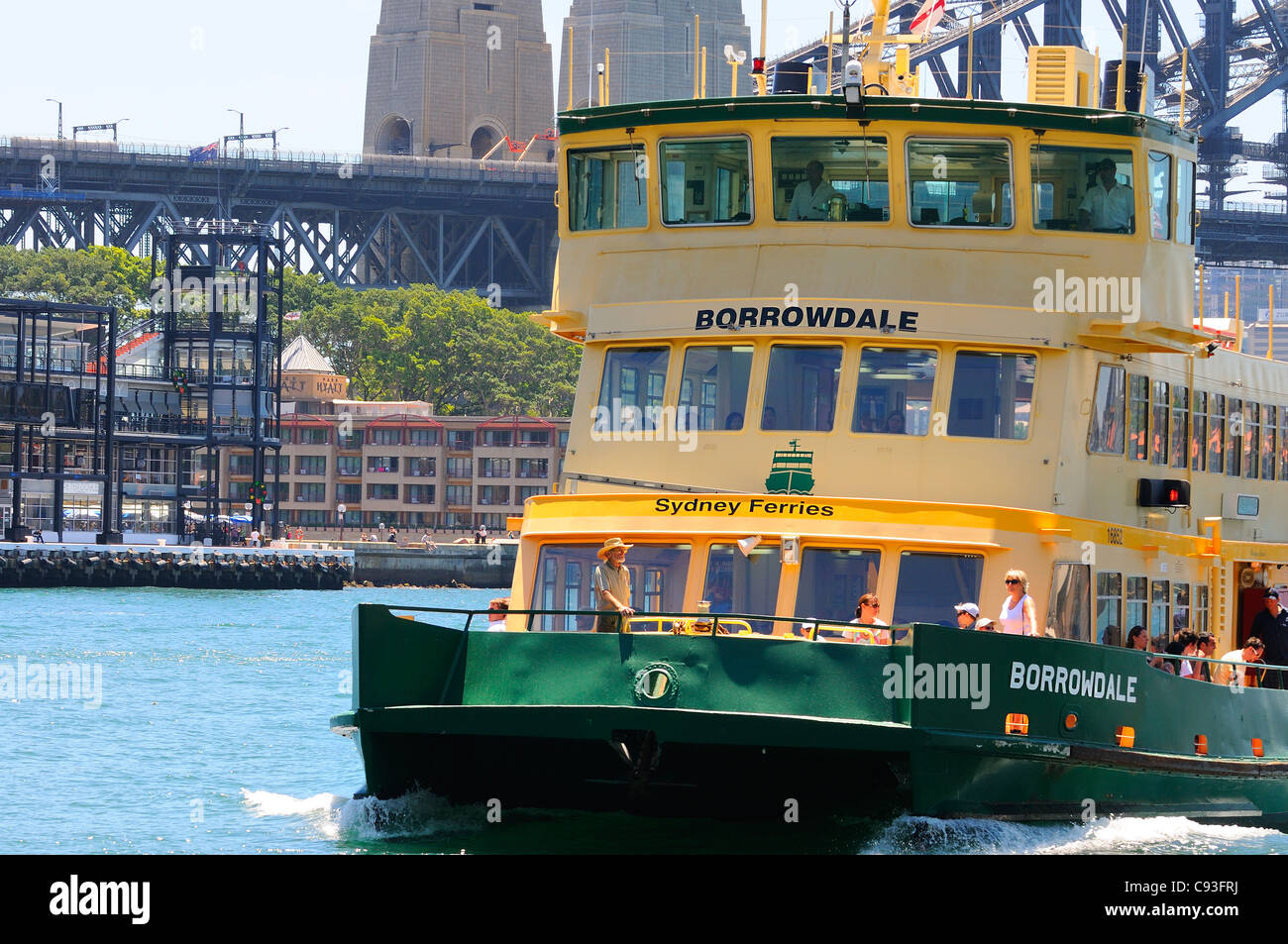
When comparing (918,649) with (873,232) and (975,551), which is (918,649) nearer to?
(975,551)

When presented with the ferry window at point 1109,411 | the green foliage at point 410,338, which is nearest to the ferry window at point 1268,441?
the ferry window at point 1109,411

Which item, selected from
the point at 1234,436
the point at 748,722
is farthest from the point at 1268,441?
the point at 748,722

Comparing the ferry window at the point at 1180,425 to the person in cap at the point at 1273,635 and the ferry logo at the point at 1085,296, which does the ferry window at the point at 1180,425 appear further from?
the ferry logo at the point at 1085,296

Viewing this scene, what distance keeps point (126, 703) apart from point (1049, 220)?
79.6 ft

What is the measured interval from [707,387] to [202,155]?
182112 mm

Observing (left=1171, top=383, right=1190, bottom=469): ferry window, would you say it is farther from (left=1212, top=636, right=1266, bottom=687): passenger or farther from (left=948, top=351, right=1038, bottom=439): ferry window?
(left=948, top=351, right=1038, bottom=439): ferry window

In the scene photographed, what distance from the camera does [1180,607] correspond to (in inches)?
885

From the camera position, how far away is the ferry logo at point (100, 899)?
517 inches

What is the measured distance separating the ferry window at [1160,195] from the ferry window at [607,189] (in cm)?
474

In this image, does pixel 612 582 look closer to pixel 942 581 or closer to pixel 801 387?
pixel 942 581

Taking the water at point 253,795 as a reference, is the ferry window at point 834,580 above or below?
above

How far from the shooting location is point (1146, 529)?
21531 mm

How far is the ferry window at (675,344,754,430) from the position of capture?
20516mm

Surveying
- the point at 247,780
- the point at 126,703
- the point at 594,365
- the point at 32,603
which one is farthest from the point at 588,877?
the point at 32,603
